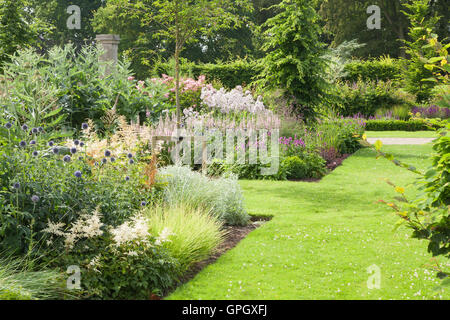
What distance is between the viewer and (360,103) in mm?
18797

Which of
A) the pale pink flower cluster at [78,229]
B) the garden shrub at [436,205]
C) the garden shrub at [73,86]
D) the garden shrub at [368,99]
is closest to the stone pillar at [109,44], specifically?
the garden shrub at [73,86]

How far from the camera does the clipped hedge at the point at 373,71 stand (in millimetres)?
20359

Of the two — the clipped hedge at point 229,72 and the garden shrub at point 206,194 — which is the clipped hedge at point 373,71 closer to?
the clipped hedge at point 229,72

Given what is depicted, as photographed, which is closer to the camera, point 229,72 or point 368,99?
point 368,99

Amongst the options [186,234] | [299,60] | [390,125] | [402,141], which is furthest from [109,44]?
[390,125]

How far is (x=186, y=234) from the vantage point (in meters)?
4.12

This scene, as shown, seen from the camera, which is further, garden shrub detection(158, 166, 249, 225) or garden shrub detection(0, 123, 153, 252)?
→ garden shrub detection(158, 166, 249, 225)

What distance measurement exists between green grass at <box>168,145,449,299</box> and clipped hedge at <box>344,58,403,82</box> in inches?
557

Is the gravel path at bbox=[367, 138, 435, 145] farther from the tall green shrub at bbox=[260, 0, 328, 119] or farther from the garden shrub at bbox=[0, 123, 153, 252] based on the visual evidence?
the garden shrub at bbox=[0, 123, 153, 252]

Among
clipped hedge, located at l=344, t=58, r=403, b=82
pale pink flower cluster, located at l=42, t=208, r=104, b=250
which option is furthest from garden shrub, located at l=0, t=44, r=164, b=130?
clipped hedge, located at l=344, t=58, r=403, b=82

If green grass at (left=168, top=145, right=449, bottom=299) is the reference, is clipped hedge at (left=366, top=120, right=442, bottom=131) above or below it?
above

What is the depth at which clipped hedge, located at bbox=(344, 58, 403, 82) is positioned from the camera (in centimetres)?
2036

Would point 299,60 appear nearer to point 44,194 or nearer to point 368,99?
point 44,194

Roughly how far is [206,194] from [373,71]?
16.9 metres
